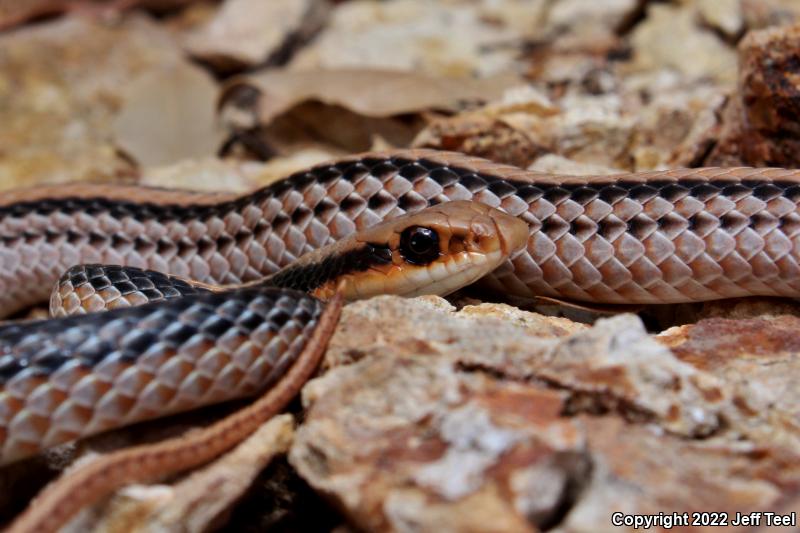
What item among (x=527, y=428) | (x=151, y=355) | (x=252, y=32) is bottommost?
(x=527, y=428)

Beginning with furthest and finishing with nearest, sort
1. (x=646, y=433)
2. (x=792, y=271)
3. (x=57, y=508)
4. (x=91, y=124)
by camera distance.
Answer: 1. (x=91, y=124)
2. (x=792, y=271)
3. (x=646, y=433)
4. (x=57, y=508)

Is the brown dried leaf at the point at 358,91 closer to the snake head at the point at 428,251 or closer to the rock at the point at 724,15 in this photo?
the rock at the point at 724,15

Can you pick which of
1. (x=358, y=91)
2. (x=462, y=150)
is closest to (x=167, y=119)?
(x=358, y=91)

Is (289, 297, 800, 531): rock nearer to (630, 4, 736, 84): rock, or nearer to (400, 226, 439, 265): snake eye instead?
Result: (400, 226, 439, 265): snake eye

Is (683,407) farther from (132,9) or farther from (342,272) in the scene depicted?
(132,9)

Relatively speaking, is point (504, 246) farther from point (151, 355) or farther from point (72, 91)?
point (72, 91)

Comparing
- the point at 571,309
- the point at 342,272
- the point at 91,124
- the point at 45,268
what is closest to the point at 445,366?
the point at 342,272
